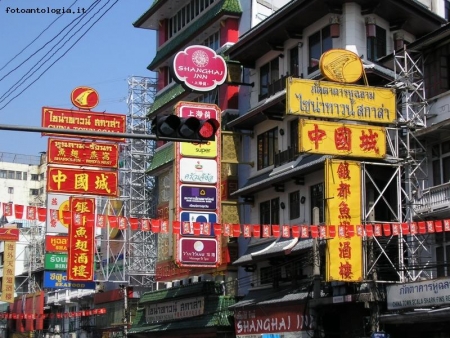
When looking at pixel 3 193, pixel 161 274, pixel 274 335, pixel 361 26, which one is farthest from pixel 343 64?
pixel 3 193

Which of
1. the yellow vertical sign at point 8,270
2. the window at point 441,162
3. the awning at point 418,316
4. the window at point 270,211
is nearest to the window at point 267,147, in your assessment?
the window at point 270,211

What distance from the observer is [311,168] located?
3350 cm

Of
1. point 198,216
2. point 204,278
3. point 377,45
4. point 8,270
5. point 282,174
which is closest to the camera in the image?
point 377,45

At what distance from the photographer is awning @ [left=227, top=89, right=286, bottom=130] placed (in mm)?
35938

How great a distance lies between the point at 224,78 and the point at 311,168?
7.01 m

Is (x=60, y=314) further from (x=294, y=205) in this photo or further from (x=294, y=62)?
(x=294, y=62)

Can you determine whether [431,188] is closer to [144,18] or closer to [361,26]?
[361,26]

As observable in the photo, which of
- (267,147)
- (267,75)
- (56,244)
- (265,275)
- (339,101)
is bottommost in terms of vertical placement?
(265,275)

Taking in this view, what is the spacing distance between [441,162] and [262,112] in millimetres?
9259

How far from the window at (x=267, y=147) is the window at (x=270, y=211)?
5.15ft

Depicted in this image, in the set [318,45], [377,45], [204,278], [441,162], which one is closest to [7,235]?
[204,278]

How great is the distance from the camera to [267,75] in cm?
3941

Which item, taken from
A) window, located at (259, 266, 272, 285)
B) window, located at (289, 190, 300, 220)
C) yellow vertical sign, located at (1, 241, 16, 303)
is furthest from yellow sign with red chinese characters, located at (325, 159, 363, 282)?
yellow vertical sign, located at (1, 241, 16, 303)

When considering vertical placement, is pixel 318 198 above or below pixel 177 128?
above
